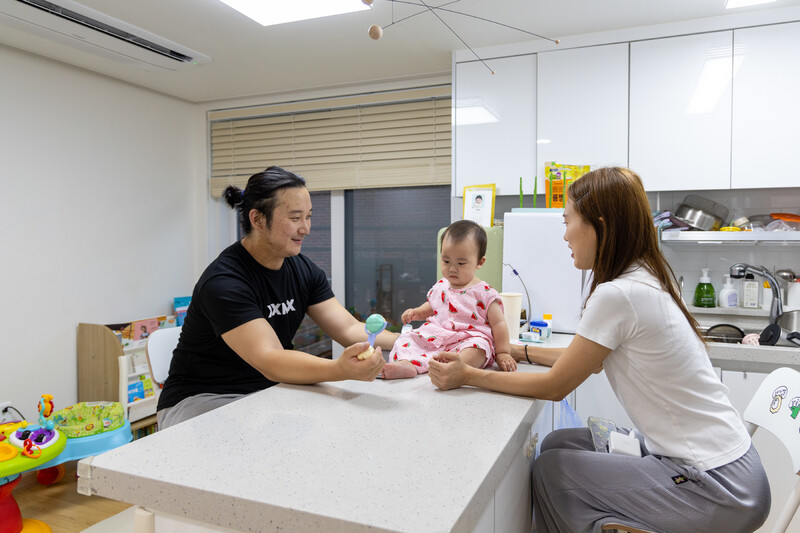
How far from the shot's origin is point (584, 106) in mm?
2691

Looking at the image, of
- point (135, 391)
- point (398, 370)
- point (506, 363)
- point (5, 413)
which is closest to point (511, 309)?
point (506, 363)

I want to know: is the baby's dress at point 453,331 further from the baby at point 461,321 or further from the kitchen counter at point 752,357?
the kitchen counter at point 752,357

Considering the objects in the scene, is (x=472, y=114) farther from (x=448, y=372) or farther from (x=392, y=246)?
(x=448, y=372)

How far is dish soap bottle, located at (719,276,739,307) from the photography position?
8.53ft

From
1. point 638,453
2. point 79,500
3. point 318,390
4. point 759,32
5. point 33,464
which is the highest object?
point 759,32

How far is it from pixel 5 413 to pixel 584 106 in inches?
139

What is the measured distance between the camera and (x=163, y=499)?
0.76 meters

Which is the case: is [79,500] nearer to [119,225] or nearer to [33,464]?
[33,464]

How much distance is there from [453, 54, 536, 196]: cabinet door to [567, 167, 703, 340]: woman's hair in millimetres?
1683

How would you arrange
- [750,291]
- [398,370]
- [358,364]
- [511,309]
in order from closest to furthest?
[358,364] → [398,370] → [511,309] → [750,291]

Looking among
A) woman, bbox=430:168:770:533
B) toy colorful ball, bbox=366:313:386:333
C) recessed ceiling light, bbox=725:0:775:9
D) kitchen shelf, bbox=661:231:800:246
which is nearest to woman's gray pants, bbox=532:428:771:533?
woman, bbox=430:168:770:533

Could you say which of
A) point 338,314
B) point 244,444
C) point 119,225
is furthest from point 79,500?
point 244,444

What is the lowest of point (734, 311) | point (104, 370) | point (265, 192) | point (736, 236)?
point (104, 370)

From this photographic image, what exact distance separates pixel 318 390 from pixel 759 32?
263 centimetres
